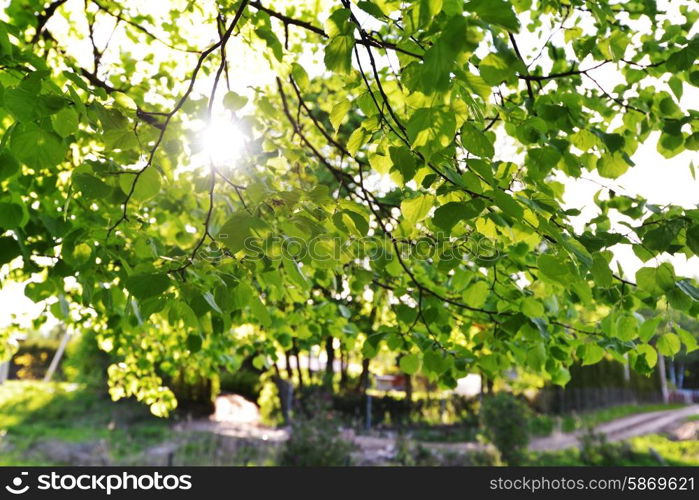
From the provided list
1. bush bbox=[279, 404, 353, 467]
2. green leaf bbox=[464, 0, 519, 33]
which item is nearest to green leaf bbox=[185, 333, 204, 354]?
green leaf bbox=[464, 0, 519, 33]

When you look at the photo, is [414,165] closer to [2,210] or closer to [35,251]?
[2,210]

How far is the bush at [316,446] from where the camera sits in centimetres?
967

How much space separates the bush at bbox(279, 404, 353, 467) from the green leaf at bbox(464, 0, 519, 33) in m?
9.71

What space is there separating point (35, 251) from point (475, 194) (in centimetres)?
200

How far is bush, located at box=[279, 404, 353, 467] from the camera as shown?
9672mm

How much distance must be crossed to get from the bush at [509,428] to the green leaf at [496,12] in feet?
37.1

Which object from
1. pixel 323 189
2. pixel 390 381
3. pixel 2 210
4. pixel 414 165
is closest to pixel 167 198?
pixel 2 210

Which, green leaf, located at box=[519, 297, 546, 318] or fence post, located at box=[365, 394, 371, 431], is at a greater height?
green leaf, located at box=[519, 297, 546, 318]

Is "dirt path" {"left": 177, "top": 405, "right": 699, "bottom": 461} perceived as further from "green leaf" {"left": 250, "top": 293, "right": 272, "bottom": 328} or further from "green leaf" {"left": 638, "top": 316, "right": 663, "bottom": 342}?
"green leaf" {"left": 250, "top": 293, "right": 272, "bottom": 328}

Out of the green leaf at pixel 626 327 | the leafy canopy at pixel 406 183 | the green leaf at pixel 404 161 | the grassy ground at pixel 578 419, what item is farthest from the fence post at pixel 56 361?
the green leaf at pixel 404 161

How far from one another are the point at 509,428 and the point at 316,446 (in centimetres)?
430

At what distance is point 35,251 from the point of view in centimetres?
224

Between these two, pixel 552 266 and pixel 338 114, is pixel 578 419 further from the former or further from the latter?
pixel 338 114

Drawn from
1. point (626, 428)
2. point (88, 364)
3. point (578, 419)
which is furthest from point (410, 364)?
point (88, 364)
